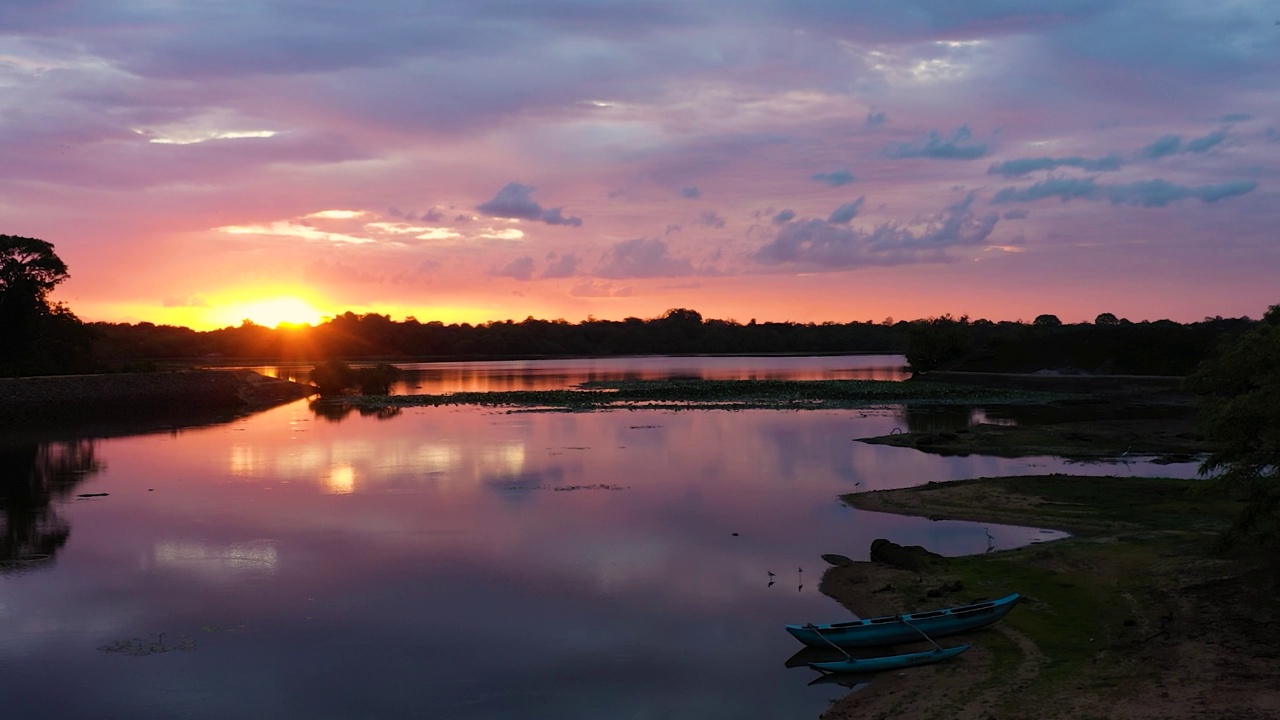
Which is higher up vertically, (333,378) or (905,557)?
(333,378)

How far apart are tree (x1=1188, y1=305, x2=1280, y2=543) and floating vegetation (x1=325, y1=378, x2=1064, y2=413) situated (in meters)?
55.2

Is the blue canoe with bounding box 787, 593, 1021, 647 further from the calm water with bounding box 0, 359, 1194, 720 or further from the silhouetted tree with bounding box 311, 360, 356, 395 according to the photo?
the silhouetted tree with bounding box 311, 360, 356, 395

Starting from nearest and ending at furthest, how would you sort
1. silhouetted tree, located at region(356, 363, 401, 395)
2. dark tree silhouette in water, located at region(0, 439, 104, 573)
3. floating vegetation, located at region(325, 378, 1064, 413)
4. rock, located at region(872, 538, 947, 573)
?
rock, located at region(872, 538, 947, 573), dark tree silhouette in water, located at region(0, 439, 104, 573), floating vegetation, located at region(325, 378, 1064, 413), silhouetted tree, located at region(356, 363, 401, 395)

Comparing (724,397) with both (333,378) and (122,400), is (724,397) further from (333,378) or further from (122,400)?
(122,400)

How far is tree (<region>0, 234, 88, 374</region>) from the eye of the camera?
254 ft

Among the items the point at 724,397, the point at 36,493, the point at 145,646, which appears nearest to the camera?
the point at 145,646

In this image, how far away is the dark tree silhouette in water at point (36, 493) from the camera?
27875mm

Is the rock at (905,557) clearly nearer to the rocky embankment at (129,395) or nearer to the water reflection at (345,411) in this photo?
the water reflection at (345,411)

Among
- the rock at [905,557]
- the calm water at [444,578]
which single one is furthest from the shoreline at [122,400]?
the rock at [905,557]

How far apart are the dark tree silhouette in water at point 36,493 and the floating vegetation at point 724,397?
1276 inches

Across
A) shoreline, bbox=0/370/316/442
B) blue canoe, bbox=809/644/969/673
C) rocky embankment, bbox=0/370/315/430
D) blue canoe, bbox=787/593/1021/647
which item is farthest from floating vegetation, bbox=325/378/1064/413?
blue canoe, bbox=809/644/969/673

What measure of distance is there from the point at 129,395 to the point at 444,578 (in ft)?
220

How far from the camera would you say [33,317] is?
261 feet

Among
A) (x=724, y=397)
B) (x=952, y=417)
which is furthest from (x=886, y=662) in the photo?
(x=724, y=397)
